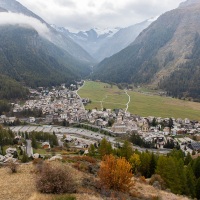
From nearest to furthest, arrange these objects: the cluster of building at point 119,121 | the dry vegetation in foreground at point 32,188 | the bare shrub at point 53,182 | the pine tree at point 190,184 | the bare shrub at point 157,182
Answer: the dry vegetation in foreground at point 32,188, the bare shrub at point 53,182, the bare shrub at point 157,182, the pine tree at point 190,184, the cluster of building at point 119,121

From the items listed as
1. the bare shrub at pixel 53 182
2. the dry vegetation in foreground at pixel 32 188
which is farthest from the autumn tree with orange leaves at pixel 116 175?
the bare shrub at pixel 53 182

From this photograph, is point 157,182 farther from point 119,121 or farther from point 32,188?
point 119,121

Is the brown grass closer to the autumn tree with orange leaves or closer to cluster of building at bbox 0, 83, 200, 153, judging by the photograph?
the autumn tree with orange leaves

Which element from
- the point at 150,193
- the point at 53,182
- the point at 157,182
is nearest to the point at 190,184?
the point at 157,182

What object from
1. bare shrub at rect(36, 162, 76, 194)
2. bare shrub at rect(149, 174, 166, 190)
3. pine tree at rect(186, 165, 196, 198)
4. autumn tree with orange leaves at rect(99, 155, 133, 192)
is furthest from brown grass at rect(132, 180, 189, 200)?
pine tree at rect(186, 165, 196, 198)

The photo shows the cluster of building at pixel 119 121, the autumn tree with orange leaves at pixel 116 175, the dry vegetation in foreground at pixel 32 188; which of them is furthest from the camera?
the cluster of building at pixel 119 121

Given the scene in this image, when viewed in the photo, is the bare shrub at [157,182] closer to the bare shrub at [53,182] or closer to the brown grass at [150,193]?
the brown grass at [150,193]

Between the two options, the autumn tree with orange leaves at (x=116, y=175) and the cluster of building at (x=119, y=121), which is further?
the cluster of building at (x=119, y=121)
